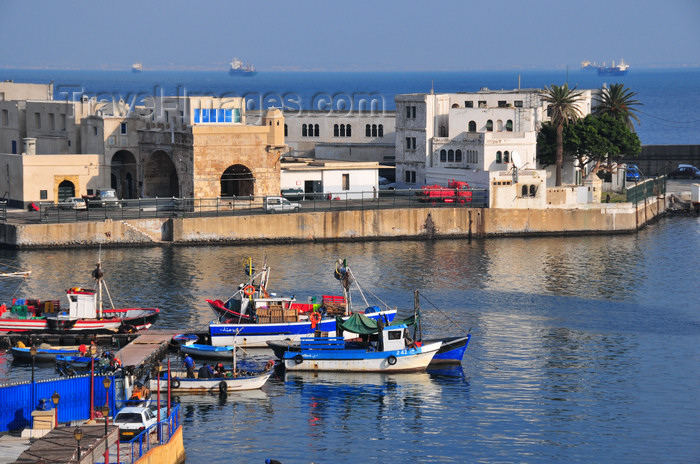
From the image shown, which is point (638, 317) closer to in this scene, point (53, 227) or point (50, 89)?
point (53, 227)

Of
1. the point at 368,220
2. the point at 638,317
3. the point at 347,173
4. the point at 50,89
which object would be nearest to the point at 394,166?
the point at 347,173

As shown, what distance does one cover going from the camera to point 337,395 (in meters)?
56.4

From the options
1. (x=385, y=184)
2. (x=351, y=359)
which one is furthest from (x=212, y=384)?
(x=385, y=184)

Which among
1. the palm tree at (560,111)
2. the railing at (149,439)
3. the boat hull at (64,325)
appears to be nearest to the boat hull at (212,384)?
the railing at (149,439)

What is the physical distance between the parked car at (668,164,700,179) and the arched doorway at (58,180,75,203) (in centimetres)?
7005

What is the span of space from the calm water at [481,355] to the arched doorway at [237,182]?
9374 mm

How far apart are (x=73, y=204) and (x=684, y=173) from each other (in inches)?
Answer: 2884

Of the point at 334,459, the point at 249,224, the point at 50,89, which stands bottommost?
the point at 334,459

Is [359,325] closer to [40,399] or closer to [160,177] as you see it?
[40,399]

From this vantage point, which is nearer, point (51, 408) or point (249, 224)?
point (51, 408)

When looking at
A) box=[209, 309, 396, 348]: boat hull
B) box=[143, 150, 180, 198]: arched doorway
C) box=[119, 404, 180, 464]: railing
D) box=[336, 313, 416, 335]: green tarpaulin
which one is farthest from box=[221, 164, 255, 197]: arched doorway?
box=[119, 404, 180, 464]: railing

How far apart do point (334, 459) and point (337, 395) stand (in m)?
8.98

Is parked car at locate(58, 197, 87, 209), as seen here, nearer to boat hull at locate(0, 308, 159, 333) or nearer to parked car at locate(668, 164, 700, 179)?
boat hull at locate(0, 308, 159, 333)

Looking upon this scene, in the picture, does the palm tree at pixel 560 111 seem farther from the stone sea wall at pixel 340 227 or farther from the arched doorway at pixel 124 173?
the arched doorway at pixel 124 173
